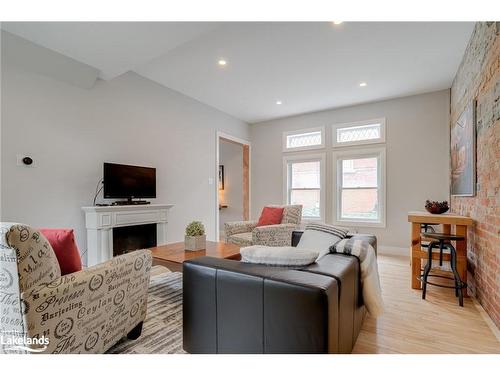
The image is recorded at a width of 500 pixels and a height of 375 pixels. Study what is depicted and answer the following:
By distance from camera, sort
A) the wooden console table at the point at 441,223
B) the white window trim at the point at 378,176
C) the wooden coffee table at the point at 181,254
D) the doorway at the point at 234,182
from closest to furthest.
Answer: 1. the wooden coffee table at the point at 181,254
2. the wooden console table at the point at 441,223
3. the white window trim at the point at 378,176
4. the doorway at the point at 234,182

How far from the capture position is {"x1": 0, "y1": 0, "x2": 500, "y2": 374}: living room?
1.22 metres

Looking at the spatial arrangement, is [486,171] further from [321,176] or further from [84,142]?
[84,142]

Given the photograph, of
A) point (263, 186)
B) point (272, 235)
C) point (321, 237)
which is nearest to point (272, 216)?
point (272, 235)

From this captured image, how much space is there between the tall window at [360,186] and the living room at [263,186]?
0.10 feet

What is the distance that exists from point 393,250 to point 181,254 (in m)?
3.76

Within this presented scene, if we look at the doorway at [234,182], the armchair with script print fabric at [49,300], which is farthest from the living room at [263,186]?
the doorway at [234,182]

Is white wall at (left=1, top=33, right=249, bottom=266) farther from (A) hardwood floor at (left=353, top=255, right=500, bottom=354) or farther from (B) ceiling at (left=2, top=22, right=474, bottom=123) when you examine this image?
(A) hardwood floor at (left=353, top=255, right=500, bottom=354)

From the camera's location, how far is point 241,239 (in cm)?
343

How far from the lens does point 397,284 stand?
2.85m

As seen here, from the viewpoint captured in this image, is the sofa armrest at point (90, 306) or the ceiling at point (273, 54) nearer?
the sofa armrest at point (90, 306)

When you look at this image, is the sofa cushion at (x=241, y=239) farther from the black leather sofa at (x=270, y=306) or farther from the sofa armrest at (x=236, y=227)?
the black leather sofa at (x=270, y=306)

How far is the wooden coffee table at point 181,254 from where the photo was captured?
Result: 7.39 feet

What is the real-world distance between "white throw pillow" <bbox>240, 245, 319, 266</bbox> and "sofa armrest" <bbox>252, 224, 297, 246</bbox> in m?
1.89
